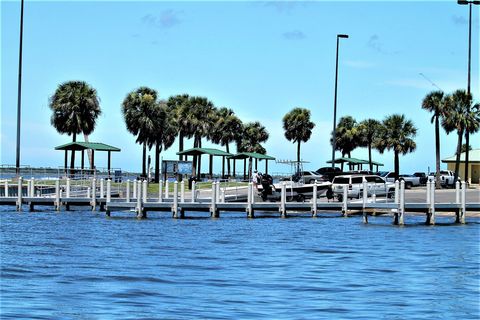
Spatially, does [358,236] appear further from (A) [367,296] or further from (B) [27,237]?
(A) [367,296]

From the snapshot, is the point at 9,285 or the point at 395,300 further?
the point at 9,285

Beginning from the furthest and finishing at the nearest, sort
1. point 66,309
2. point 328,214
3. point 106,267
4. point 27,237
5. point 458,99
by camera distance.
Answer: point 458,99 → point 328,214 → point 27,237 → point 106,267 → point 66,309

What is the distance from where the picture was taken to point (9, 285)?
25078 mm

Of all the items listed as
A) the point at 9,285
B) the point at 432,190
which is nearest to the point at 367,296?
the point at 9,285

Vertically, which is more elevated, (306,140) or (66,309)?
(306,140)

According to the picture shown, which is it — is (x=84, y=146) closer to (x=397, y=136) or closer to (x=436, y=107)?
(x=436, y=107)

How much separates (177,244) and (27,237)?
6.38 meters

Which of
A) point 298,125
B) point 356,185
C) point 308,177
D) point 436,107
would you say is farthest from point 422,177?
point 356,185

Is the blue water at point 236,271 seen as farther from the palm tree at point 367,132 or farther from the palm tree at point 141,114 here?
the palm tree at point 367,132

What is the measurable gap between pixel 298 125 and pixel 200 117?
21711mm

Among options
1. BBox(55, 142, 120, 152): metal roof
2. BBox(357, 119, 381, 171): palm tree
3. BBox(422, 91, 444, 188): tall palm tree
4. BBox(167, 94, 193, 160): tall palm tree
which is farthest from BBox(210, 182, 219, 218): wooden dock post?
BBox(357, 119, 381, 171): palm tree

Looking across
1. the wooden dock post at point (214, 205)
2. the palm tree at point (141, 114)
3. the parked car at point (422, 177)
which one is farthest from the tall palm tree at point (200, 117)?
the wooden dock post at point (214, 205)

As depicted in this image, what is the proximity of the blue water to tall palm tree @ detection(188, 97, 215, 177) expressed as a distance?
6458 centimetres

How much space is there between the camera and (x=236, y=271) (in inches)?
1121
